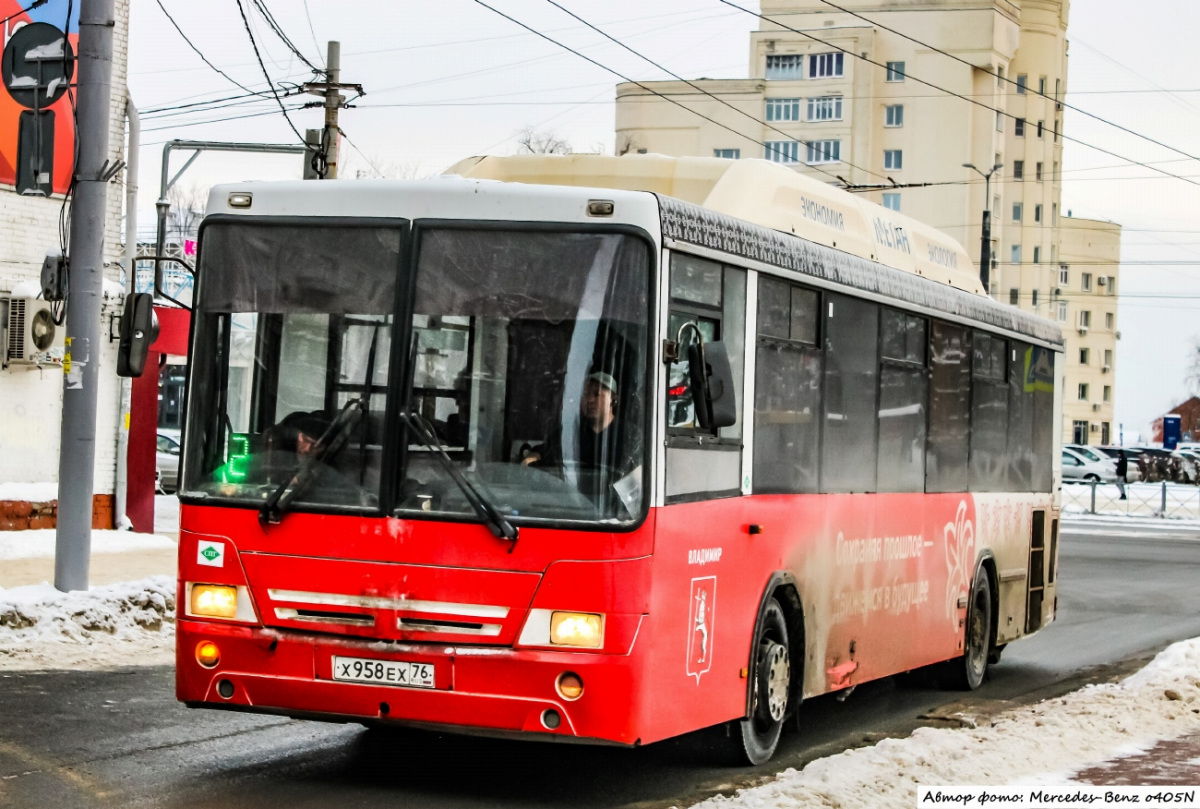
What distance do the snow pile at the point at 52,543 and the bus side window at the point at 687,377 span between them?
12.5 metres

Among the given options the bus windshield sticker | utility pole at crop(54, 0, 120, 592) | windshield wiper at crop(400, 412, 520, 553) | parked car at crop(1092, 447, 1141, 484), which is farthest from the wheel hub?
parked car at crop(1092, 447, 1141, 484)

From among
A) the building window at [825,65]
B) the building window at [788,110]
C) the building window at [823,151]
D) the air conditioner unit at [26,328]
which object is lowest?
the air conditioner unit at [26,328]

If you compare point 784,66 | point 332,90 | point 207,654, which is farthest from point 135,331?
point 784,66

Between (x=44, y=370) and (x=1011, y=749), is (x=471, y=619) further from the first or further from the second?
(x=44, y=370)

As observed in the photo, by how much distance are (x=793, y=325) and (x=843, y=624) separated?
193 cm

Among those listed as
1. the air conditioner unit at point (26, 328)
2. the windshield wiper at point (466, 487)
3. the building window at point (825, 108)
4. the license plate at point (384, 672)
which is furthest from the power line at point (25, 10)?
the building window at point (825, 108)

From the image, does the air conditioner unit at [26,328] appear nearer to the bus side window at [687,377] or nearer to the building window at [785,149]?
the bus side window at [687,377]

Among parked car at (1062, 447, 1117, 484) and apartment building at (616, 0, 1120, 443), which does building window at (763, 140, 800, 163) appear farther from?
parked car at (1062, 447, 1117, 484)

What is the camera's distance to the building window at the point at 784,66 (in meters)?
88.9

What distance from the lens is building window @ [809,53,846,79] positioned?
289 ft

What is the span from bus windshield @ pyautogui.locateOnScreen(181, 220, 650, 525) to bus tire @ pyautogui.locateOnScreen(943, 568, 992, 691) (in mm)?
6312

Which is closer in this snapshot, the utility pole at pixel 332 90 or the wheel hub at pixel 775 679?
the wheel hub at pixel 775 679

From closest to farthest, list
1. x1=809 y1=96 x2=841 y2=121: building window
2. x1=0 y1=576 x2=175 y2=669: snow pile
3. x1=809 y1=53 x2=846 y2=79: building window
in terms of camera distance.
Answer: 1. x1=0 y1=576 x2=175 y2=669: snow pile
2. x1=809 y1=53 x2=846 y2=79: building window
3. x1=809 y1=96 x2=841 y2=121: building window

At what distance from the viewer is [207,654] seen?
7863mm
